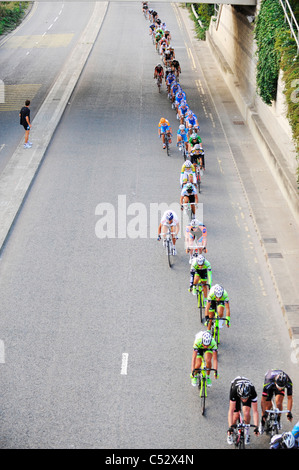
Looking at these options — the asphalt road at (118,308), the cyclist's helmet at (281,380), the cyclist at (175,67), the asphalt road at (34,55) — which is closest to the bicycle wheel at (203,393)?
the asphalt road at (118,308)

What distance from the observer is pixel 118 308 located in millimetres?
14953

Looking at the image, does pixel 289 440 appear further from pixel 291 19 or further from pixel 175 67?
pixel 175 67

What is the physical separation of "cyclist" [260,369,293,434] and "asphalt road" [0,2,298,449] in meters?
0.71

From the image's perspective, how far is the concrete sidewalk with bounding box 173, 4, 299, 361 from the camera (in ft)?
50.0

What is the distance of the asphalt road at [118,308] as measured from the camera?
37.8 feet

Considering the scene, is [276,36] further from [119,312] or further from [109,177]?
[119,312]

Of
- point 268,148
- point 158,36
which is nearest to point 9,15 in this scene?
point 158,36

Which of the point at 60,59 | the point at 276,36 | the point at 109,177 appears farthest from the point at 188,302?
the point at 60,59

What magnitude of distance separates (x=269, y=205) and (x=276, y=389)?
33.6ft

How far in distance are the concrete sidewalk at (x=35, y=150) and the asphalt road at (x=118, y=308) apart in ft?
1.22

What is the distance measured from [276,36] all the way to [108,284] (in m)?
12.7

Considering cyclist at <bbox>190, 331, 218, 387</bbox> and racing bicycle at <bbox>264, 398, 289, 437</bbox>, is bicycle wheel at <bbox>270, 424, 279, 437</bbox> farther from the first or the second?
cyclist at <bbox>190, 331, 218, 387</bbox>

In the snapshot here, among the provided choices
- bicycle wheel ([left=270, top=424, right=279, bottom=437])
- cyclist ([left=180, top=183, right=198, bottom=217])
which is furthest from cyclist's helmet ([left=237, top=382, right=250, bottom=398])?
cyclist ([left=180, top=183, right=198, bottom=217])

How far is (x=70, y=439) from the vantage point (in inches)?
434
